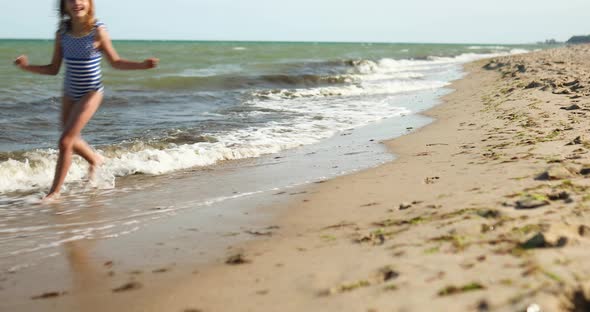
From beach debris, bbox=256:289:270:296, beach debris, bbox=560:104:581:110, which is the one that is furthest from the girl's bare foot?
beach debris, bbox=560:104:581:110

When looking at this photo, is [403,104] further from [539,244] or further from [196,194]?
[539,244]

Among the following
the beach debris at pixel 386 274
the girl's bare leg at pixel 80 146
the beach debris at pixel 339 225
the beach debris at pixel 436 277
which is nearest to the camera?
the beach debris at pixel 436 277

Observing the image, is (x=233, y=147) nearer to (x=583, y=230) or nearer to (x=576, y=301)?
(x=583, y=230)

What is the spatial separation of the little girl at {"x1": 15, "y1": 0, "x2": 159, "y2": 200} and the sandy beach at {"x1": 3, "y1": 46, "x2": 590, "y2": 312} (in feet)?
5.92

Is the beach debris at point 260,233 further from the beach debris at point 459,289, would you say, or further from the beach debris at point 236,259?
the beach debris at point 459,289

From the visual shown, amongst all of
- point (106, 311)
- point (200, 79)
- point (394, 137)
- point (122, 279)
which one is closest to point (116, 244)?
point (122, 279)

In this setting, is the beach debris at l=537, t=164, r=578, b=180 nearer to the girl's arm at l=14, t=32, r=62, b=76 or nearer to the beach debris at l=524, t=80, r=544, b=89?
the girl's arm at l=14, t=32, r=62, b=76

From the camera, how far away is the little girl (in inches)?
186

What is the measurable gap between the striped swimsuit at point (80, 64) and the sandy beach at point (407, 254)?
1986 millimetres

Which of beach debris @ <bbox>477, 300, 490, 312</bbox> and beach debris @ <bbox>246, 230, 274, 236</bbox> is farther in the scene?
beach debris @ <bbox>246, 230, 274, 236</bbox>

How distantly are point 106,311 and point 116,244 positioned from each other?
1.13 metres

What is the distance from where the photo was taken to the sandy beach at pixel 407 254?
2359 mm

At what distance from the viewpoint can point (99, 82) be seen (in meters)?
5.05

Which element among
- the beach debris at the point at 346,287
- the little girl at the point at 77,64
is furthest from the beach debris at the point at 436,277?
the little girl at the point at 77,64
